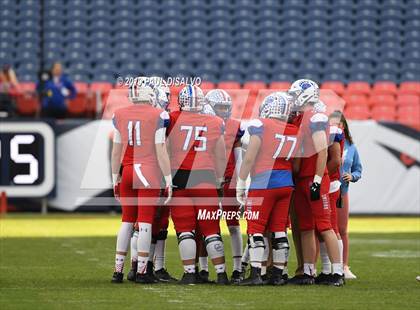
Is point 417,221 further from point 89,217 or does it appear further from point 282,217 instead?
point 282,217

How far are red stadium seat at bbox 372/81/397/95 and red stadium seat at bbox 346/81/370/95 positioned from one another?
151mm

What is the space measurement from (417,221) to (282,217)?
9.15 meters

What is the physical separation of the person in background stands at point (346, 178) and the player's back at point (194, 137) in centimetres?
135

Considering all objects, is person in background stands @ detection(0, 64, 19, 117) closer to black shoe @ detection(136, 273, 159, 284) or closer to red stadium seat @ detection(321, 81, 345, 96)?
red stadium seat @ detection(321, 81, 345, 96)

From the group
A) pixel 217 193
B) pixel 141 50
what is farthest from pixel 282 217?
pixel 141 50

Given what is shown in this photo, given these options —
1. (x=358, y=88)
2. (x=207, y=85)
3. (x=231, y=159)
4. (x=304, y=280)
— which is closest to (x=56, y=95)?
(x=207, y=85)

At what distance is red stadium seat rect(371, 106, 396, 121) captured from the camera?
2050cm

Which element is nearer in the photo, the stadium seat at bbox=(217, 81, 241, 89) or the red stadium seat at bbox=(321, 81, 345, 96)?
the red stadium seat at bbox=(321, 81, 345, 96)

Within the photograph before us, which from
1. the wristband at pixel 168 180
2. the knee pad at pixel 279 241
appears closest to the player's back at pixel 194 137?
the wristband at pixel 168 180

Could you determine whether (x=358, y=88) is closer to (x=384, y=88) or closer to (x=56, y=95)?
(x=384, y=88)

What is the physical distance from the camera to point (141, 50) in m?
22.6

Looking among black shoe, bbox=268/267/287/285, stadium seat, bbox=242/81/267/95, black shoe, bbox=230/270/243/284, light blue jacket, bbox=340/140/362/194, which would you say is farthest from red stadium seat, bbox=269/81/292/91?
Result: black shoe, bbox=268/267/287/285

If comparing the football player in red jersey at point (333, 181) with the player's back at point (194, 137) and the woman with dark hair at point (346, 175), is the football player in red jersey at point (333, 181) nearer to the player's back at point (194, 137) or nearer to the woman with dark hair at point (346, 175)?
the woman with dark hair at point (346, 175)

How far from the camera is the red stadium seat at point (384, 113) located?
20.5 m
